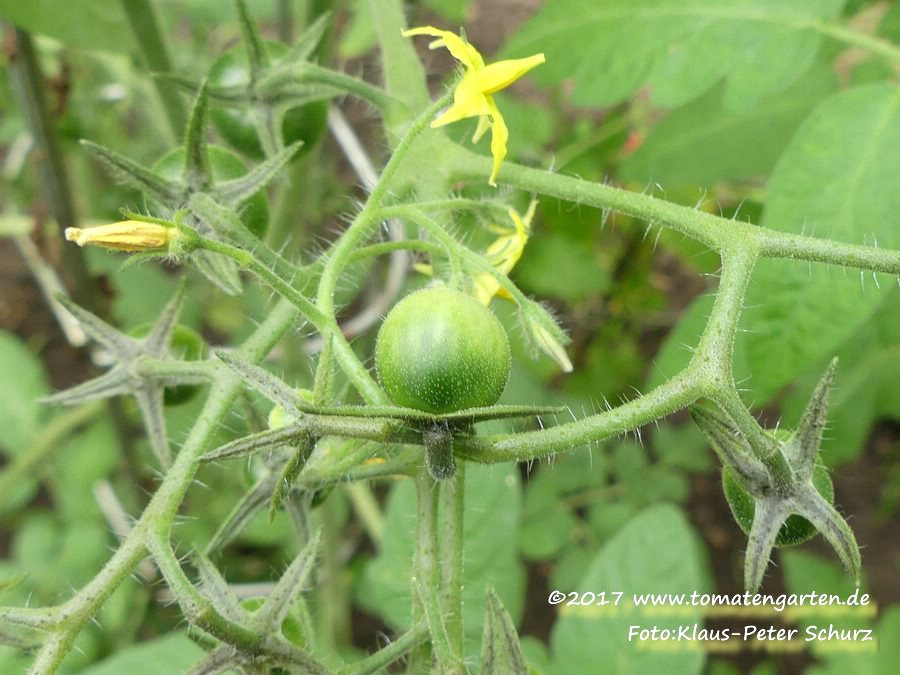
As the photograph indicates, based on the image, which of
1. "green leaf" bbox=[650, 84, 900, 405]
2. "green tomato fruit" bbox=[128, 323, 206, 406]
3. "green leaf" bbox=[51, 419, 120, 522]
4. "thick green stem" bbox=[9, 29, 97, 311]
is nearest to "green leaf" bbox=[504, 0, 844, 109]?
"green leaf" bbox=[650, 84, 900, 405]

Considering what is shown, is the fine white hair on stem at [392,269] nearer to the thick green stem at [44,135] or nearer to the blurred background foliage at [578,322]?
the blurred background foliage at [578,322]

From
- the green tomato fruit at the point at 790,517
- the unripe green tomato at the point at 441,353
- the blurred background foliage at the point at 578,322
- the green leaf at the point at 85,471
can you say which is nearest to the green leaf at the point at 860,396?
the blurred background foliage at the point at 578,322

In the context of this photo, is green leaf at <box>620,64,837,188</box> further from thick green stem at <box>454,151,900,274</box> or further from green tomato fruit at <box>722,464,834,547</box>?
green tomato fruit at <box>722,464,834,547</box>

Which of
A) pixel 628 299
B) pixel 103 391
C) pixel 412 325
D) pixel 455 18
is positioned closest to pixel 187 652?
pixel 103 391

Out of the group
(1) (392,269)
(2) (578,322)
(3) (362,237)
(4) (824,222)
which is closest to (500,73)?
(3) (362,237)

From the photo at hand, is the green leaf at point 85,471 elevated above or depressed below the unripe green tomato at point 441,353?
above

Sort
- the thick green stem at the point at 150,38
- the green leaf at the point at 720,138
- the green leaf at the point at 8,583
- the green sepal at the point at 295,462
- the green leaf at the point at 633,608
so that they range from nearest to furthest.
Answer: the green sepal at the point at 295,462 < the green leaf at the point at 8,583 < the green leaf at the point at 633,608 < the thick green stem at the point at 150,38 < the green leaf at the point at 720,138
